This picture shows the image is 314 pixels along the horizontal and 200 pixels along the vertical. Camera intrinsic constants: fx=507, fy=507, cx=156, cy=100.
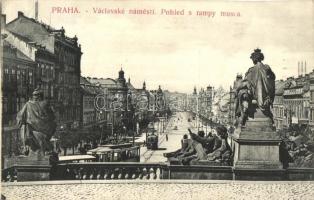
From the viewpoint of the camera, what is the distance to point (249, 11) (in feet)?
24.3

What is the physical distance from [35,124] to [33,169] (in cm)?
62

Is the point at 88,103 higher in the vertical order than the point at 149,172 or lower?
higher

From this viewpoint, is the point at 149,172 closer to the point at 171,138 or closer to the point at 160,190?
the point at 160,190

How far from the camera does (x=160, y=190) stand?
6816mm

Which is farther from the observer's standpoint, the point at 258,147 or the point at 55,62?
the point at 55,62

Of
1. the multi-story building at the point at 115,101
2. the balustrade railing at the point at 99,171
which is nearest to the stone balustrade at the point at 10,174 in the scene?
the balustrade railing at the point at 99,171

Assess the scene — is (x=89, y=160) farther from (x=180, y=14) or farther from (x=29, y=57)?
(x=180, y=14)

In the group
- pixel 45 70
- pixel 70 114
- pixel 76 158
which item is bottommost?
pixel 76 158

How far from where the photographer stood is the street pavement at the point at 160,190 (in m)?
6.57

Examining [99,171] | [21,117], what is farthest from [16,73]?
[99,171]

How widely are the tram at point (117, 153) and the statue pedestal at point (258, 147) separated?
1513 mm

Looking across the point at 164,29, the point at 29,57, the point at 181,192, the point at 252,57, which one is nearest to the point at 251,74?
the point at 252,57

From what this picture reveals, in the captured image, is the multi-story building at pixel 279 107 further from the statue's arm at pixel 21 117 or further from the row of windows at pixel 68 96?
the statue's arm at pixel 21 117

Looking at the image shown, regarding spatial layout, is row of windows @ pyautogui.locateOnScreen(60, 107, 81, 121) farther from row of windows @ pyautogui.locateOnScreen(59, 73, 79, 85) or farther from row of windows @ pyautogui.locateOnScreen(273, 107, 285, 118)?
row of windows @ pyautogui.locateOnScreen(273, 107, 285, 118)
